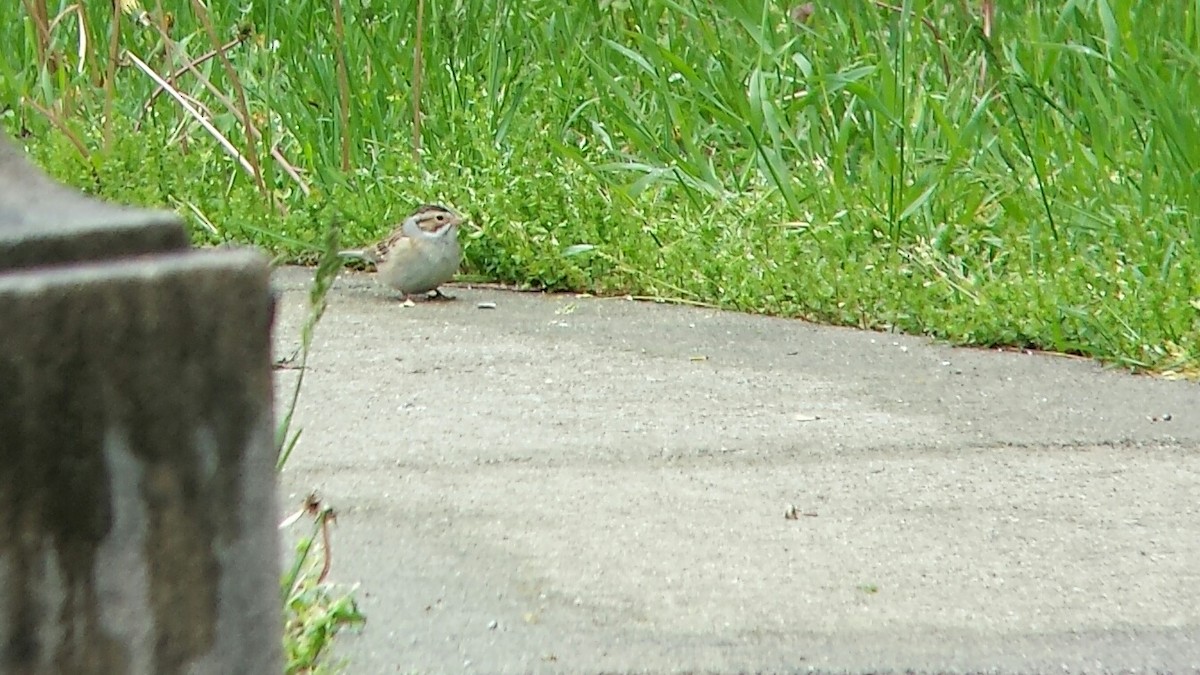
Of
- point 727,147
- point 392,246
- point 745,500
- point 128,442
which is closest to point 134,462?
point 128,442

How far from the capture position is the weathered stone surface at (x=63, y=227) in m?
1.49

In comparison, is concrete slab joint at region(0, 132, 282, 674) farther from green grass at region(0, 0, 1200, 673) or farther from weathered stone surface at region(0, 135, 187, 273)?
green grass at region(0, 0, 1200, 673)

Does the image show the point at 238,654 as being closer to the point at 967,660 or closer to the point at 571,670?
the point at 571,670

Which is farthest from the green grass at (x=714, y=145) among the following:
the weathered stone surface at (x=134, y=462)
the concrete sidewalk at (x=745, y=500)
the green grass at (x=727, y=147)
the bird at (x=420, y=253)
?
the weathered stone surface at (x=134, y=462)

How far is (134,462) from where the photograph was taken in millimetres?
1486

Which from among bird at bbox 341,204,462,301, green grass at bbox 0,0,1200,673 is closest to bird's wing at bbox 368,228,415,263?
bird at bbox 341,204,462,301

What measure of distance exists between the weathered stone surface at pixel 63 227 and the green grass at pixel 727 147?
3.65m

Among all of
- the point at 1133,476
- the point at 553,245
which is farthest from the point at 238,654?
the point at 553,245

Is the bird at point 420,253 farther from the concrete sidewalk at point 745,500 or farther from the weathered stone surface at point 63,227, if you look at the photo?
the weathered stone surface at point 63,227

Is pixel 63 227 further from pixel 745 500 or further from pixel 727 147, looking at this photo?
pixel 727 147

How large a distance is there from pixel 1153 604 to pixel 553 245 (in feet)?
10.6

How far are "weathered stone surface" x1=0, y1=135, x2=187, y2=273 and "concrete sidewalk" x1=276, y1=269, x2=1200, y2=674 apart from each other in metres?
1.08

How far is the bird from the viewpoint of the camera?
5.47 m

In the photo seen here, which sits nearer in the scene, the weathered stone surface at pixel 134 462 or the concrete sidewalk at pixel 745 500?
the weathered stone surface at pixel 134 462
